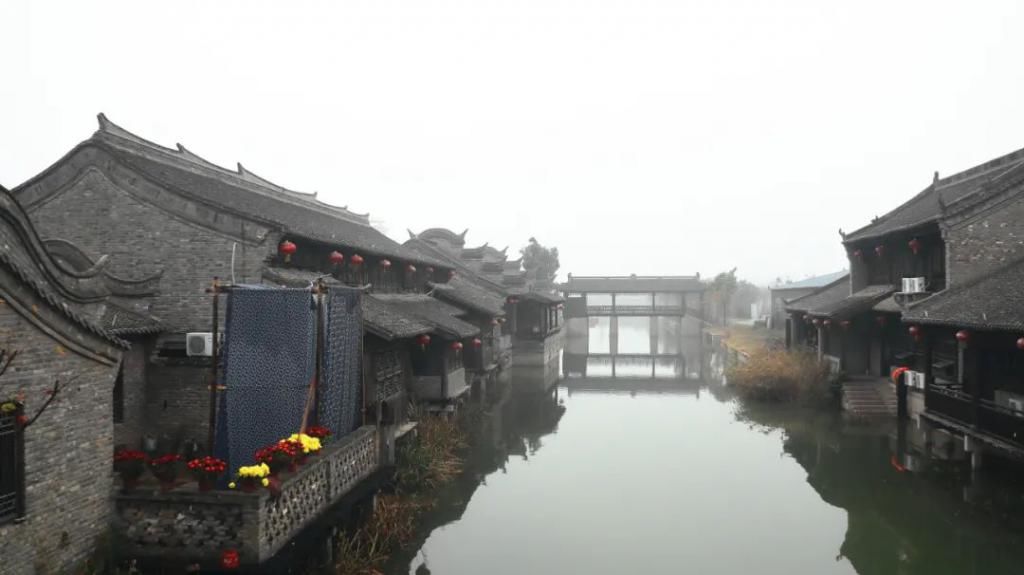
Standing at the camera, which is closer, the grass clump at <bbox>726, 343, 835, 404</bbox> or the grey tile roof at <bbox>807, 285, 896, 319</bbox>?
the grey tile roof at <bbox>807, 285, 896, 319</bbox>

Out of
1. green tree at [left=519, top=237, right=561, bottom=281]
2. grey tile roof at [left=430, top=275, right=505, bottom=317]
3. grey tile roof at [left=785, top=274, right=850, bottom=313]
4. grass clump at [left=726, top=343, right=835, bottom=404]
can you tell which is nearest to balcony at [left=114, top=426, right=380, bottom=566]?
grey tile roof at [left=430, top=275, right=505, bottom=317]

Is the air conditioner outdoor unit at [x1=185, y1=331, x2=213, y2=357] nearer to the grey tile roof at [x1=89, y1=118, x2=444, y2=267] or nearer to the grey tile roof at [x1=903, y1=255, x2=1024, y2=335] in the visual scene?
the grey tile roof at [x1=89, y1=118, x2=444, y2=267]

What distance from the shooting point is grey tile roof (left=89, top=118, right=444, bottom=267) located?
12109 millimetres

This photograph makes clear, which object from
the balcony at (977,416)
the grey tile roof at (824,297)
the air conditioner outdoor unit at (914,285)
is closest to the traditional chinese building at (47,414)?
the balcony at (977,416)

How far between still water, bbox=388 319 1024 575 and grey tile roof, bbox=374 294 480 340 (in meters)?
3.12

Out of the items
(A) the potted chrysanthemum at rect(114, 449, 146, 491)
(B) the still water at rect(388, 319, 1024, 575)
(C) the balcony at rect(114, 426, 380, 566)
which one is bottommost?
(B) the still water at rect(388, 319, 1024, 575)

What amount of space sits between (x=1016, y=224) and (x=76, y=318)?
67.0 feet

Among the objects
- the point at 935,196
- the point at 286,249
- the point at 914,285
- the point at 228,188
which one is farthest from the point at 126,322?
the point at 935,196

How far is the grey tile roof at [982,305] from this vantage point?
12.8 meters

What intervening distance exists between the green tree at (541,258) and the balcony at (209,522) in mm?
48955

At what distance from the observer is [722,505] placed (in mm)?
12648

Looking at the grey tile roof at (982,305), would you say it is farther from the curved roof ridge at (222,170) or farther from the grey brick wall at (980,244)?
the curved roof ridge at (222,170)

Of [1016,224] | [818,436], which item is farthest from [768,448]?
[1016,224]

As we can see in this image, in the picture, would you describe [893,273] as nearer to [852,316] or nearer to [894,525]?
[852,316]
